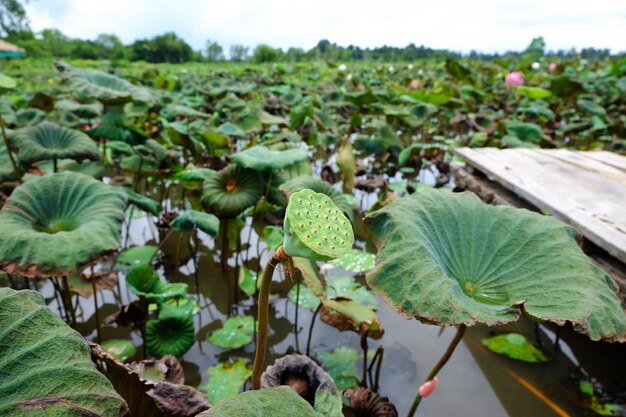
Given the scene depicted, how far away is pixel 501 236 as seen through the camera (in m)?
1.21

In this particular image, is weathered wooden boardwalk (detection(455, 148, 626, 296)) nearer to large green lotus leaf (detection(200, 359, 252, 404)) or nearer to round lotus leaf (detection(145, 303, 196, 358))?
large green lotus leaf (detection(200, 359, 252, 404))

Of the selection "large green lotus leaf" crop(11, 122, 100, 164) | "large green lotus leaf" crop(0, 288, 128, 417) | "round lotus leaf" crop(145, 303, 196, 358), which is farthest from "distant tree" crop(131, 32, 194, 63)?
"large green lotus leaf" crop(0, 288, 128, 417)

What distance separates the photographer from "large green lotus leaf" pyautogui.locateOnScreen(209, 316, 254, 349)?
1.66m

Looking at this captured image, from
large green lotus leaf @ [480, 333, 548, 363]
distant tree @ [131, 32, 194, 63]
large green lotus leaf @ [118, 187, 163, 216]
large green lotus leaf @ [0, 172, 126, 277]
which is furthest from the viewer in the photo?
distant tree @ [131, 32, 194, 63]

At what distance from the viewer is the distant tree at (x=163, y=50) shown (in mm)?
27734

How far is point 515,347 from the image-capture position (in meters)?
1.68

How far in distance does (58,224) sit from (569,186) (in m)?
2.20

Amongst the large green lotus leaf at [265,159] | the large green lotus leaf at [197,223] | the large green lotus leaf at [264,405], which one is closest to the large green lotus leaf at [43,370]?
the large green lotus leaf at [264,405]

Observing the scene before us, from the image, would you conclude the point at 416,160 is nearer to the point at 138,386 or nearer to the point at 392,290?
the point at 392,290

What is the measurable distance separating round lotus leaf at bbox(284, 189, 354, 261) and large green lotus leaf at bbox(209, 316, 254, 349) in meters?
1.27

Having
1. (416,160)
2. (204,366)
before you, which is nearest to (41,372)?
(204,366)

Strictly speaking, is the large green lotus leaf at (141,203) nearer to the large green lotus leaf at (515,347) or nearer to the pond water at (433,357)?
the pond water at (433,357)

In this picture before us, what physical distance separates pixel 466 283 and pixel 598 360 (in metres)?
1.00

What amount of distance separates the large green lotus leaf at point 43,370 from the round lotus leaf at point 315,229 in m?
0.37
